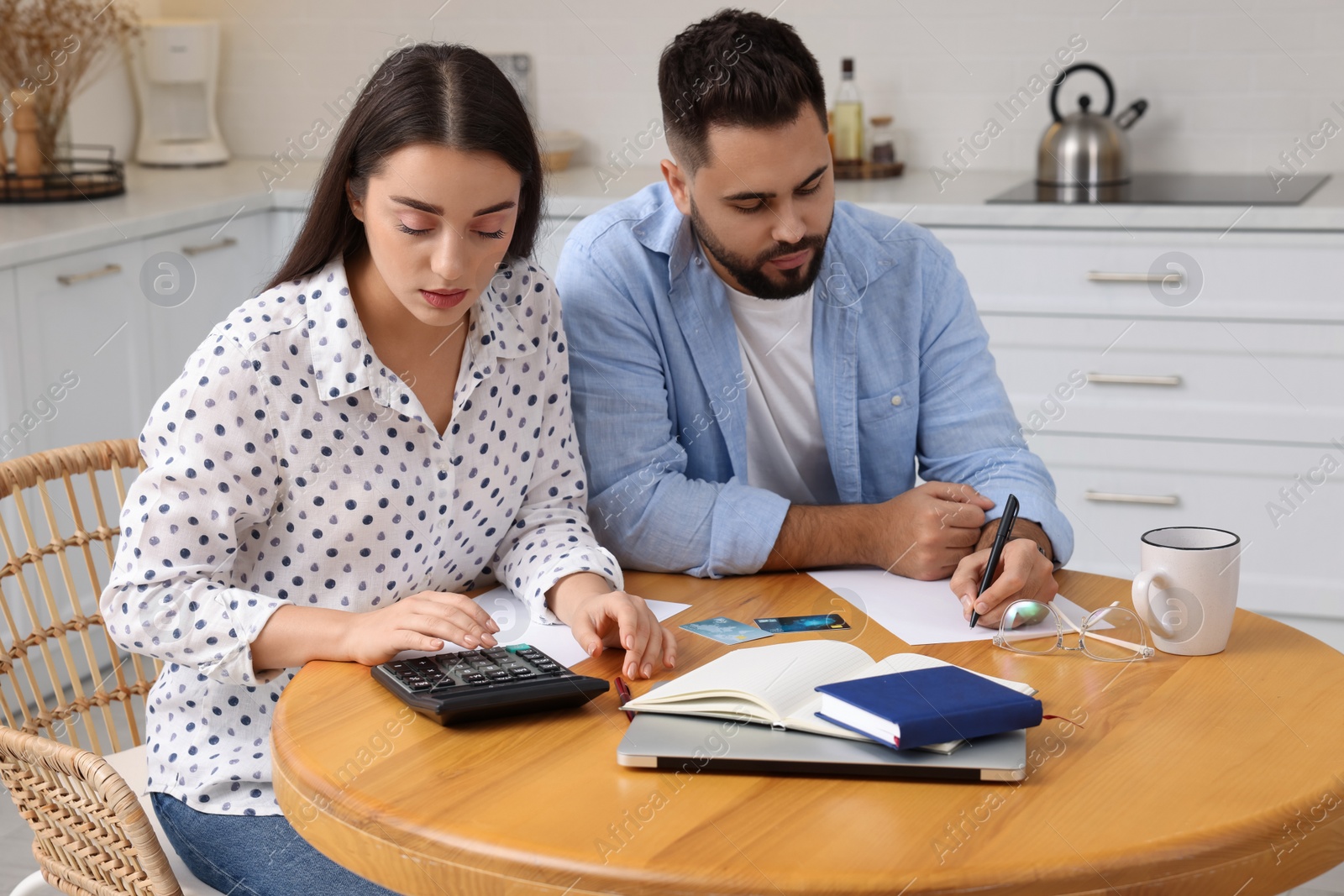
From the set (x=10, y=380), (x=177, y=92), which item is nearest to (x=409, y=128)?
(x=10, y=380)

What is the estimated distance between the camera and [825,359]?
180cm

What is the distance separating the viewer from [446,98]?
1.33m

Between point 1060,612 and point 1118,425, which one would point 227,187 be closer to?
point 1118,425

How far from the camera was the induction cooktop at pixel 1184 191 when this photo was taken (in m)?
2.90

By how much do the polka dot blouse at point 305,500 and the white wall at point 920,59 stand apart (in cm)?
225

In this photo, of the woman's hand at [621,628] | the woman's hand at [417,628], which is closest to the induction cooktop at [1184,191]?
the woman's hand at [621,628]

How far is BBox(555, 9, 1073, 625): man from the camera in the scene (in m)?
1.57

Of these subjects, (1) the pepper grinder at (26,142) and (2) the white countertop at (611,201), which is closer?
(2) the white countertop at (611,201)

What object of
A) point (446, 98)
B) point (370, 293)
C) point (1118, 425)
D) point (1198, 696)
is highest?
point (446, 98)

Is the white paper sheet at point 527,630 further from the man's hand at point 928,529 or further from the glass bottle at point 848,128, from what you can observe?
the glass bottle at point 848,128

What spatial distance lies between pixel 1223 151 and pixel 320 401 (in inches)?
107

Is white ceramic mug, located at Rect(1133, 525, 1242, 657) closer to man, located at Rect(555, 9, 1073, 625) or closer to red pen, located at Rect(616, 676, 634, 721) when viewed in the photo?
man, located at Rect(555, 9, 1073, 625)

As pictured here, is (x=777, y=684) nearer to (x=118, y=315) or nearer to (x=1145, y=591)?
(x=1145, y=591)

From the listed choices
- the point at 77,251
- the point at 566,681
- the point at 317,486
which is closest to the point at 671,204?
the point at 317,486
